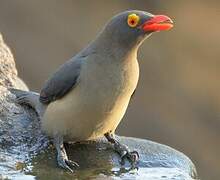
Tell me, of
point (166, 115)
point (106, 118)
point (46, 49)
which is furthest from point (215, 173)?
point (106, 118)

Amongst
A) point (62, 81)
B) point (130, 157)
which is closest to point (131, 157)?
point (130, 157)

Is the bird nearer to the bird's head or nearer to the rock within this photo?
the bird's head

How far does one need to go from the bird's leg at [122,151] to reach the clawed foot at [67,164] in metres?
0.40

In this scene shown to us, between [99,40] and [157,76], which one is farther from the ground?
[99,40]

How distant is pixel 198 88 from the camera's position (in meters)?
16.9

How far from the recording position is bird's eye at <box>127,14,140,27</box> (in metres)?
5.97

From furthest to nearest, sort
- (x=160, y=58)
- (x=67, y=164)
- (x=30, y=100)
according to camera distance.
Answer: (x=160, y=58), (x=30, y=100), (x=67, y=164)

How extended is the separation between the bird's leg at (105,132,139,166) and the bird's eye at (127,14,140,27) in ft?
3.05

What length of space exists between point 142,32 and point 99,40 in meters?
0.38

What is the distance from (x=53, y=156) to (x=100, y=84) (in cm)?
66

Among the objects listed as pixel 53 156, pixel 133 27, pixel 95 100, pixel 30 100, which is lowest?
pixel 53 156

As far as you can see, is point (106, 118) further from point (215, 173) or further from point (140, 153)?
point (215, 173)

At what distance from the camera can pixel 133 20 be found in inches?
236

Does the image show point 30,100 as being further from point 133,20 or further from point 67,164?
point 133,20
